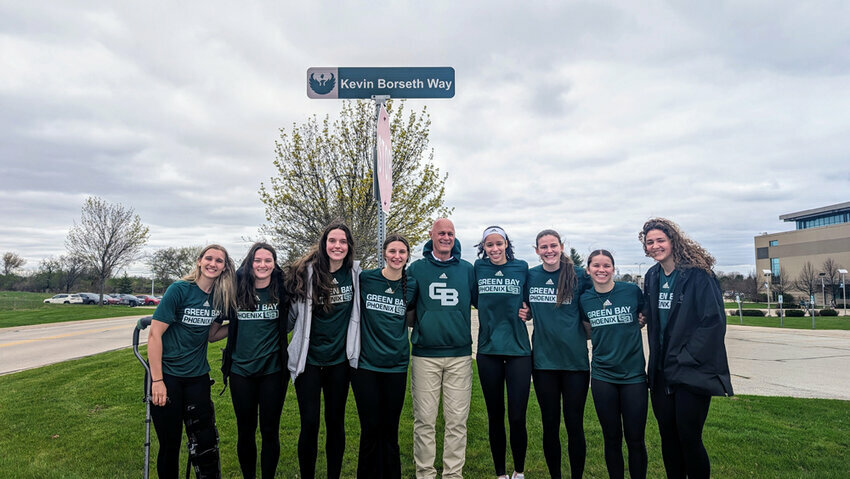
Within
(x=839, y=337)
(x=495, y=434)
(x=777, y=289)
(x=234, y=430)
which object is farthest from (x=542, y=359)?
(x=777, y=289)

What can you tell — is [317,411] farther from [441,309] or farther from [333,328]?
[441,309]

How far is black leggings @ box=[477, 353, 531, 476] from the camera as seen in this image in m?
3.86

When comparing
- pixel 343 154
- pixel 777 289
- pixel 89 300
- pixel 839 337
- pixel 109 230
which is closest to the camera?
pixel 343 154

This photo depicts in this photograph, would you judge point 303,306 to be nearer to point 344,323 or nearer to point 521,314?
point 344,323

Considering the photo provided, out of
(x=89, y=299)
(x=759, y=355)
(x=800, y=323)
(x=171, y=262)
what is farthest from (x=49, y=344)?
(x=171, y=262)

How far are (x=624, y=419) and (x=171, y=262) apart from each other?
68.6m

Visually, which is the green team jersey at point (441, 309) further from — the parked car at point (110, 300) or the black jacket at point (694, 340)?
the parked car at point (110, 300)

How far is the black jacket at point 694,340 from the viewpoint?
10.6 ft

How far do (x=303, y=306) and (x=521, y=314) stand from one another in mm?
1771

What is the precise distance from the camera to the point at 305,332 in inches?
144

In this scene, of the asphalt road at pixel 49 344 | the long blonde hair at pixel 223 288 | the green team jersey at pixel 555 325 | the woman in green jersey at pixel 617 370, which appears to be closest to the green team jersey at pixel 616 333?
the woman in green jersey at pixel 617 370

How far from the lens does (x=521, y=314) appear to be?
3.98 m

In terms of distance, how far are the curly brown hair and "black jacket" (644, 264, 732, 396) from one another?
60mm

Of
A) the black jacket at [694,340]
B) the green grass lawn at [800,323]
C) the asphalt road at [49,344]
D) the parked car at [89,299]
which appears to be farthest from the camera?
the parked car at [89,299]
